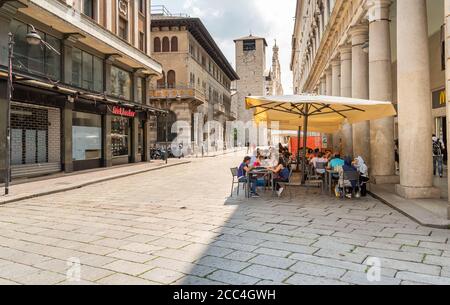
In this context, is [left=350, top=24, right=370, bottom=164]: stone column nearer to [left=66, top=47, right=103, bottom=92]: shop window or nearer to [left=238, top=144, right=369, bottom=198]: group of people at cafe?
[left=238, top=144, right=369, bottom=198]: group of people at cafe

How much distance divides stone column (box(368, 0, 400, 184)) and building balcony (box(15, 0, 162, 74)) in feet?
40.9

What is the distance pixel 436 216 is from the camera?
22.4 ft

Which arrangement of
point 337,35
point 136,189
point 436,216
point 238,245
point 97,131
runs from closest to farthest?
point 238,245 → point 436,216 → point 136,189 → point 337,35 → point 97,131

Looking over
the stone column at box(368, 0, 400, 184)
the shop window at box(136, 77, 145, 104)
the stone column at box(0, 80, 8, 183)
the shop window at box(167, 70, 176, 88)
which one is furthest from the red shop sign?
the stone column at box(368, 0, 400, 184)

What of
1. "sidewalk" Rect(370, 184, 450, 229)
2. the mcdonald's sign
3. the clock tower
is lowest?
"sidewalk" Rect(370, 184, 450, 229)

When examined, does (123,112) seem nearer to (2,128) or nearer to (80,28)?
(80,28)

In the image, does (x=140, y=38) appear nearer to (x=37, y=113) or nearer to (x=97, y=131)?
(x=97, y=131)

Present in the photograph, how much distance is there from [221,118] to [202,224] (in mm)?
51605

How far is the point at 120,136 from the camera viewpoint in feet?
81.3

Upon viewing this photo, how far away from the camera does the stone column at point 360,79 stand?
13.7m

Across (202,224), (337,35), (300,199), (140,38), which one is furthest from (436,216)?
(140,38)

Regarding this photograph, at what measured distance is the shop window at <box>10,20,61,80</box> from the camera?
14.9m

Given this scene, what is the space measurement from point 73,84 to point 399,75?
605 inches

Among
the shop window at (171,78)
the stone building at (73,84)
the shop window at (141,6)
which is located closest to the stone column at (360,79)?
the stone building at (73,84)
